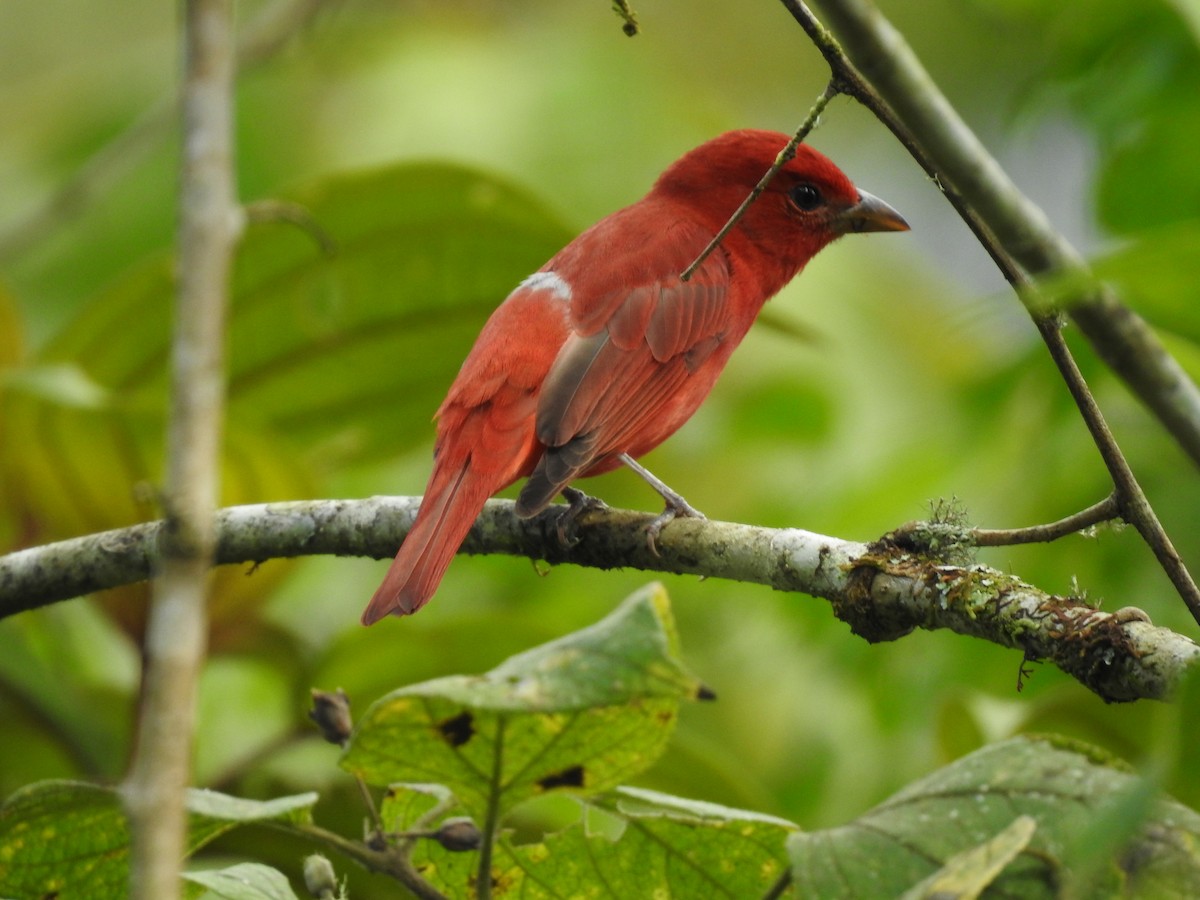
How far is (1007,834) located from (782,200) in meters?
3.22

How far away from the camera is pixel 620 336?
3.66 metres

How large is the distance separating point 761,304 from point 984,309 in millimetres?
3044

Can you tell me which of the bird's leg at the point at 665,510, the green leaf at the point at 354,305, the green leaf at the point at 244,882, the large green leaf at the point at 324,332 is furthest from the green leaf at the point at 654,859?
the green leaf at the point at 354,305

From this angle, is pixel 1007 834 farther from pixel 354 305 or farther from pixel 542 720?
pixel 354 305

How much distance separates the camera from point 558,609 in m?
4.49

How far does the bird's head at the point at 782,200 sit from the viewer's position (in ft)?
14.1

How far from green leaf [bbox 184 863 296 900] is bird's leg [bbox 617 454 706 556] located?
1.05 m

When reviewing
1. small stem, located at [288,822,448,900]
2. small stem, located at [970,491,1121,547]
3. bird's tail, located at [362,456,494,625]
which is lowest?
small stem, located at [288,822,448,900]

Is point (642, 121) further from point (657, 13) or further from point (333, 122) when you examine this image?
point (657, 13)

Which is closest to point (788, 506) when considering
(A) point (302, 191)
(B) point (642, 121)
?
(A) point (302, 191)

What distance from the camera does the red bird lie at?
10.0ft

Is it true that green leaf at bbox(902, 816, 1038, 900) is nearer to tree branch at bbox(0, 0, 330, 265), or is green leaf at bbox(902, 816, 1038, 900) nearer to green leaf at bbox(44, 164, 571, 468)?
green leaf at bbox(44, 164, 571, 468)

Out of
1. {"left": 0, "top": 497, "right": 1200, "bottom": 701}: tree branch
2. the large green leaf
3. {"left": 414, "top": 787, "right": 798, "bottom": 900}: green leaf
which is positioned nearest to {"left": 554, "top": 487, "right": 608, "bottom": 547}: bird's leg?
{"left": 0, "top": 497, "right": 1200, "bottom": 701}: tree branch

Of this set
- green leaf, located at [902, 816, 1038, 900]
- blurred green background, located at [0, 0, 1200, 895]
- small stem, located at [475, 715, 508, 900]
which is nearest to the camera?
green leaf, located at [902, 816, 1038, 900]
